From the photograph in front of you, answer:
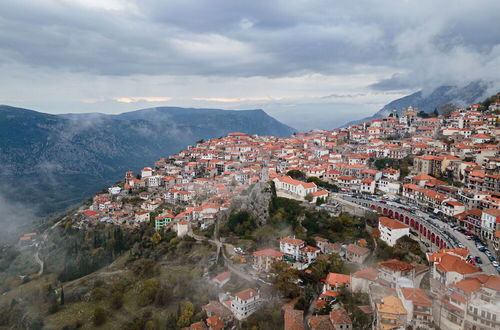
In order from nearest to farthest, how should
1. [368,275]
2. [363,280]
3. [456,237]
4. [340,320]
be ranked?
[340,320] < [363,280] < [368,275] < [456,237]

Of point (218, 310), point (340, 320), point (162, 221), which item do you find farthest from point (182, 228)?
point (340, 320)

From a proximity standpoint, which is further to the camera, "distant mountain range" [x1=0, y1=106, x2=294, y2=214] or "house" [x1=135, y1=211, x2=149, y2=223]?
"distant mountain range" [x1=0, y1=106, x2=294, y2=214]

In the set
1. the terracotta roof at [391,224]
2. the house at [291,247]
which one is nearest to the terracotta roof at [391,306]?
the terracotta roof at [391,224]

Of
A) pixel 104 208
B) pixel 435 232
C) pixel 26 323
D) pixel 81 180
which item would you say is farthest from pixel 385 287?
pixel 81 180

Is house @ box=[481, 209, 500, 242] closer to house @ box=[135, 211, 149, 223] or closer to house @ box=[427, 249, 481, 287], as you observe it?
house @ box=[427, 249, 481, 287]

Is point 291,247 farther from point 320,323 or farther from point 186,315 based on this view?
point 320,323

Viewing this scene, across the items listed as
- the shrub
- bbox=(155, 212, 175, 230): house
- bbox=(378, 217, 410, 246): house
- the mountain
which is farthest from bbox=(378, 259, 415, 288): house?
the mountain

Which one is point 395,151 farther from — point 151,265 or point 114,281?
point 114,281
